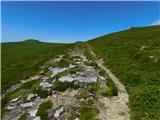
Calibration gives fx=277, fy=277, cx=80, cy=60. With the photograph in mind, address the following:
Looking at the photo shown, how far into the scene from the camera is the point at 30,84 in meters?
33.3

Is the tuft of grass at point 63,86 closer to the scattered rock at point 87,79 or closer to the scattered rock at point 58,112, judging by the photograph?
the scattered rock at point 87,79

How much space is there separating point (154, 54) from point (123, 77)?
426 inches

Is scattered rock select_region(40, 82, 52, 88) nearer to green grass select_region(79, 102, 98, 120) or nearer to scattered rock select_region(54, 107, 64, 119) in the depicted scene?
scattered rock select_region(54, 107, 64, 119)

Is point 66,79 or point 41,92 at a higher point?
point 66,79

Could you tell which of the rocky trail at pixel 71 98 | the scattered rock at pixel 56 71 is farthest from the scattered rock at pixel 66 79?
the scattered rock at pixel 56 71

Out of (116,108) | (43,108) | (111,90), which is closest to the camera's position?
(116,108)

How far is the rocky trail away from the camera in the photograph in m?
23.8

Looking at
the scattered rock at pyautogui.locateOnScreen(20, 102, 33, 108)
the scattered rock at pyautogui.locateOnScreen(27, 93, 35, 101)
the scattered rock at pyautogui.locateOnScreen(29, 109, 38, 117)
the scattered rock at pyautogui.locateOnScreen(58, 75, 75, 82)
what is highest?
the scattered rock at pyautogui.locateOnScreen(58, 75, 75, 82)

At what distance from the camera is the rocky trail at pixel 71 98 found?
23766 mm

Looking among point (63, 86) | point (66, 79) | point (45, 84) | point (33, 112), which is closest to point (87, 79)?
point (66, 79)

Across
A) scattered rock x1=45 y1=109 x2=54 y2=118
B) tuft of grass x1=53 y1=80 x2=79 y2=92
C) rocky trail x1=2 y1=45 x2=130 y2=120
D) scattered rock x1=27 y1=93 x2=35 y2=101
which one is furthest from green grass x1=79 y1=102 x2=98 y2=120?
scattered rock x1=27 y1=93 x2=35 y2=101

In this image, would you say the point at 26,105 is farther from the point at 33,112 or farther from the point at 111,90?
the point at 111,90

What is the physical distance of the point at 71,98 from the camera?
2633 cm

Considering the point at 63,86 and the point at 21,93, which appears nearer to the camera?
the point at 63,86
